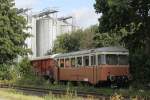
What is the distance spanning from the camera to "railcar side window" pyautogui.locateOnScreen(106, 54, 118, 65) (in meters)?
32.2

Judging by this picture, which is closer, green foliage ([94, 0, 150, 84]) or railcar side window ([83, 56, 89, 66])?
green foliage ([94, 0, 150, 84])

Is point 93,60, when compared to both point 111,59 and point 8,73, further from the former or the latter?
point 8,73

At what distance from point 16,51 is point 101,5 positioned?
2007 centimetres

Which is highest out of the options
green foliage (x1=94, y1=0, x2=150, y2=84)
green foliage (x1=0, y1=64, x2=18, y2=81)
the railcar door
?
green foliage (x1=94, y1=0, x2=150, y2=84)

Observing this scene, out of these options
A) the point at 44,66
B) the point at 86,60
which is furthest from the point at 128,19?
the point at 44,66

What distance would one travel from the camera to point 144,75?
31672 mm

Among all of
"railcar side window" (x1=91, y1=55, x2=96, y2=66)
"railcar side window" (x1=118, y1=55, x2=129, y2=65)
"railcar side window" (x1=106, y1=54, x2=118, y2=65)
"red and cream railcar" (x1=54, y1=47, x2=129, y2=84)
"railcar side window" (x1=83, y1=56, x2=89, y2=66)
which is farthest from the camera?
"railcar side window" (x1=83, y1=56, x2=89, y2=66)

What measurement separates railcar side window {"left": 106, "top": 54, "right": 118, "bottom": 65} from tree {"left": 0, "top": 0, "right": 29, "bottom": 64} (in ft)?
67.2

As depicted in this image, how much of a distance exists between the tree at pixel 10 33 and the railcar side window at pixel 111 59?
20.5 metres

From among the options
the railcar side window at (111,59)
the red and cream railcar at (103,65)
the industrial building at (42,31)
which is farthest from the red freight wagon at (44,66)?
the industrial building at (42,31)

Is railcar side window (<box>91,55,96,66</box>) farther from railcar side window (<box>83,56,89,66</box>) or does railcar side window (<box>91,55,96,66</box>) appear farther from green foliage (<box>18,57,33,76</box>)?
green foliage (<box>18,57,33,76</box>)

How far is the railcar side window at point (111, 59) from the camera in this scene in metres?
32.2

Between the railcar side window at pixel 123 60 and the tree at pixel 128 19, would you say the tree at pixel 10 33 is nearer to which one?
the tree at pixel 128 19

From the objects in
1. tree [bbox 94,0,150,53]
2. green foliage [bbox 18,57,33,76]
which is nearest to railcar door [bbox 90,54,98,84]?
tree [bbox 94,0,150,53]
